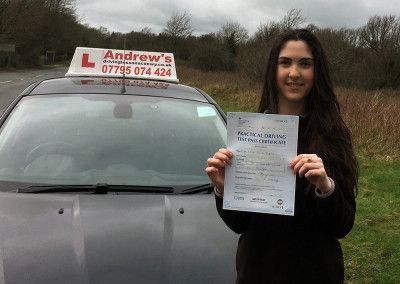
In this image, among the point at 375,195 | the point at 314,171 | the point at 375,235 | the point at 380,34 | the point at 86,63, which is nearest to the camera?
the point at 314,171

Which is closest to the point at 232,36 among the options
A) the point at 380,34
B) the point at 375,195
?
the point at 380,34

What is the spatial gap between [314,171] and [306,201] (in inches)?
7.5

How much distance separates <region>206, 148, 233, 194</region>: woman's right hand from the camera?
5.70 feet

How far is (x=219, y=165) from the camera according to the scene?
174 centimetres

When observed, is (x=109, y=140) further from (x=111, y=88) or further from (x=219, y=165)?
(x=219, y=165)

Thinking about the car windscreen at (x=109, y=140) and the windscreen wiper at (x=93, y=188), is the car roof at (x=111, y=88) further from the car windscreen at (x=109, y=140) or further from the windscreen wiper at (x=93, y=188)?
the windscreen wiper at (x=93, y=188)

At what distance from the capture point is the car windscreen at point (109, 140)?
9.69 ft

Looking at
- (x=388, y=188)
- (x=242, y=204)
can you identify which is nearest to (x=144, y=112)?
(x=242, y=204)

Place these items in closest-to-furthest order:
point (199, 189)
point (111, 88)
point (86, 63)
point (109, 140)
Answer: point (199, 189) → point (109, 140) → point (111, 88) → point (86, 63)

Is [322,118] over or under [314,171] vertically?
over

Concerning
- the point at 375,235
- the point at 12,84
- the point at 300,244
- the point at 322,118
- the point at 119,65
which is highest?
the point at 119,65

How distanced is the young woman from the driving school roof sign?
2.69 m

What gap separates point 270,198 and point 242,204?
0.09 m

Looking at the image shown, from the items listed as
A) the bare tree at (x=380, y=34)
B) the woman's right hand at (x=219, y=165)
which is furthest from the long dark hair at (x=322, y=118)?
the bare tree at (x=380, y=34)
